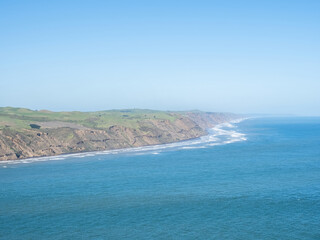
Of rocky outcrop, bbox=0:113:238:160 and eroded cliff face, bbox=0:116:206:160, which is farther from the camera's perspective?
rocky outcrop, bbox=0:113:238:160

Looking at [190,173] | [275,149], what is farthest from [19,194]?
[275,149]

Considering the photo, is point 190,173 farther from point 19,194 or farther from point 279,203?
point 19,194

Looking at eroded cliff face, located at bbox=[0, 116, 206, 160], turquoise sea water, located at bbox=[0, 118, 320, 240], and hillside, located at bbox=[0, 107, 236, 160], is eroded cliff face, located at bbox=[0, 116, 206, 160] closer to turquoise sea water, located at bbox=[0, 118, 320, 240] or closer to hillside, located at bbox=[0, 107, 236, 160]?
hillside, located at bbox=[0, 107, 236, 160]

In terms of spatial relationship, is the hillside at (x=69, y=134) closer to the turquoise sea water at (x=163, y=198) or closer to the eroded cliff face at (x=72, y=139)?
the eroded cliff face at (x=72, y=139)

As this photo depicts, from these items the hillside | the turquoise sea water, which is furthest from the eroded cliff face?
the turquoise sea water

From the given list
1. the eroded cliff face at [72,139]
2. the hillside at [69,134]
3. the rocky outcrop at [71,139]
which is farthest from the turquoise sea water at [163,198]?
the hillside at [69,134]
